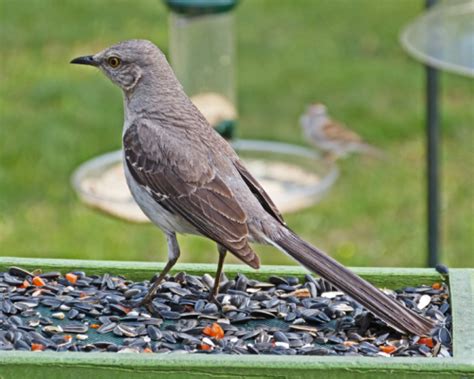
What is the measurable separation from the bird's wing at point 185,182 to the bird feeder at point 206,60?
3.22 metres

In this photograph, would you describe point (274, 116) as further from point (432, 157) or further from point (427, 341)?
point (427, 341)

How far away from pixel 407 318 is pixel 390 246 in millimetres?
6418

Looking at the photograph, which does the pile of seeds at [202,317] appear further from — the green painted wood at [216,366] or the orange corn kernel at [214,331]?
the green painted wood at [216,366]

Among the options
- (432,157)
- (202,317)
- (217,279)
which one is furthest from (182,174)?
(432,157)

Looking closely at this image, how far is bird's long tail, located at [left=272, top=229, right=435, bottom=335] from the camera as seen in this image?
15.4 ft

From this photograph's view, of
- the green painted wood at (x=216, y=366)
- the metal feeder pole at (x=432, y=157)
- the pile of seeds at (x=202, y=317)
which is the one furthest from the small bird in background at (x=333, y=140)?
the green painted wood at (x=216, y=366)

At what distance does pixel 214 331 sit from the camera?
15.9 ft

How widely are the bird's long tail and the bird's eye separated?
1.30m

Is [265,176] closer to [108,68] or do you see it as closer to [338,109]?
[108,68]

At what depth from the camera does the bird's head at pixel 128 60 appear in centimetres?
548

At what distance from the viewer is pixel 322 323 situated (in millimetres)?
4977

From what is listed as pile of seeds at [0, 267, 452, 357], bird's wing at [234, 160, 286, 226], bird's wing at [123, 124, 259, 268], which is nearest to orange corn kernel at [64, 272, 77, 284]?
pile of seeds at [0, 267, 452, 357]

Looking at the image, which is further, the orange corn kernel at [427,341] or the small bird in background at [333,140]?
the small bird in background at [333,140]

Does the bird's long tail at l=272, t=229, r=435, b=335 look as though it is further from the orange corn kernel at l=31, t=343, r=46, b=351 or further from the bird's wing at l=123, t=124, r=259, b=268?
the orange corn kernel at l=31, t=343, r=46, b=351
